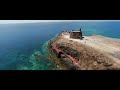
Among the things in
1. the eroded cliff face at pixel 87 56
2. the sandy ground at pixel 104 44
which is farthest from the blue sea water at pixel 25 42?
the sandy ground at pixel 104 44

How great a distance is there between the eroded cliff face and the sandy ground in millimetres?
801

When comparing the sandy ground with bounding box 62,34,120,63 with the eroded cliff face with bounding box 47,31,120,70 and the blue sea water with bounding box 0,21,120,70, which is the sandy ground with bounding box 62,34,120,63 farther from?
the blue sea water with bounding box 0,21,120,70

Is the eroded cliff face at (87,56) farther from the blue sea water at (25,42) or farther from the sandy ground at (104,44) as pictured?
the blue sea water at (25,42)

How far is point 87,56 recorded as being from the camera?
1966cm

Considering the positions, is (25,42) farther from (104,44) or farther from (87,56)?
(104,44)

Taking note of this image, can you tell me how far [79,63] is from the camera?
18.6m

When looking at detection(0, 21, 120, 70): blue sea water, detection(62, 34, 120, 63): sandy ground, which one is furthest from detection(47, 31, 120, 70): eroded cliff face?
detection(0, 21, 120, 70): blue sea water

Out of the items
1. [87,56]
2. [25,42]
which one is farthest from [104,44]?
[25,42]

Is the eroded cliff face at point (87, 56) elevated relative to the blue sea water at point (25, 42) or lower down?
lower down

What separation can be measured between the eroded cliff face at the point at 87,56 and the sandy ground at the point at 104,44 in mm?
801

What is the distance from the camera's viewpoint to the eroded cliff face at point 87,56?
16781 mm

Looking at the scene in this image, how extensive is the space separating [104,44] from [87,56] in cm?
614
